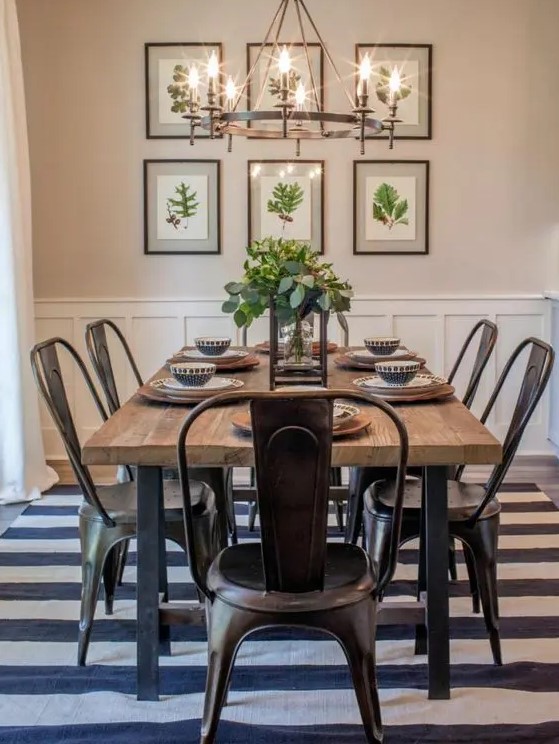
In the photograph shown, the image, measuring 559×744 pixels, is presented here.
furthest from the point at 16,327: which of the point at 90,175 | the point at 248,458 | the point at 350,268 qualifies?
the point at 248,458

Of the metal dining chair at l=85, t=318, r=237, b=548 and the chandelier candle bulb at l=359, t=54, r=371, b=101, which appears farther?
the metal dining chair at l=85, t=318, r=237, b=548

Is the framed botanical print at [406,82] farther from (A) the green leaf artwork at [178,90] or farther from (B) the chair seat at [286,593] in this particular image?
(B) the chair seat at [286,593]

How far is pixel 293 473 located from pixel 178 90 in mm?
3450

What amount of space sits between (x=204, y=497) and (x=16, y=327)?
6.32 feet

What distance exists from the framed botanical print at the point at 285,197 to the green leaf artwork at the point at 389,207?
1.01 feet

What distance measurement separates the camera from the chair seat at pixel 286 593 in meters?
1.97

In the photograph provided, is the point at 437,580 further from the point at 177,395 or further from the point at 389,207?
the point at 389,207

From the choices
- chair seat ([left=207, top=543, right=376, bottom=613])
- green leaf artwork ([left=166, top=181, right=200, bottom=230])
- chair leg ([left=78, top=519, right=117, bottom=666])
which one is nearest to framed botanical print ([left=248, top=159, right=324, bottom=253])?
green leaf artwork ([left=166, top=181, right=200, bottom=230])

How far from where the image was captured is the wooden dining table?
2.10 metres

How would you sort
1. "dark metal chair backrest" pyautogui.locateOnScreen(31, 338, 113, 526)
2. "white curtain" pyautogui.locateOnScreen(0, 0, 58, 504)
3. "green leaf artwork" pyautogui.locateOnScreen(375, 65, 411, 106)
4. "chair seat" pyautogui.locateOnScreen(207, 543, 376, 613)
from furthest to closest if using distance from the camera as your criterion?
"green leaf artwork" pyautogui.locateOnScreen(375, 65, 411, 106), "white curtain" pyautogui.locateOnScreen(0, 0, 58, 504), "dark metal chair backrest" pyautogui.locateOnScreen(31, 338, 113, 526), "chair seat" pyautogui.locateOnScreen(207, 543, 376, 613)

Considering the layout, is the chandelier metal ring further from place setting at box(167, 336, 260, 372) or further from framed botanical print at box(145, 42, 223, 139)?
framed botanical print at box(145, 42, 223, 139)

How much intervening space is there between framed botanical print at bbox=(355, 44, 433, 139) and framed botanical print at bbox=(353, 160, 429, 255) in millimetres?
194

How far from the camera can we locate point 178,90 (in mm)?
4789

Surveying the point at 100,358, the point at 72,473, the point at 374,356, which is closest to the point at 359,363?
the point at 374,356
